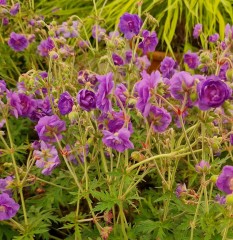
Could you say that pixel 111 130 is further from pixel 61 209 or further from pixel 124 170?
pixel 61 209

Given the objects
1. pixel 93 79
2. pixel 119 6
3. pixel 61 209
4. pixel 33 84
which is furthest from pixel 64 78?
A: pixel 119 6

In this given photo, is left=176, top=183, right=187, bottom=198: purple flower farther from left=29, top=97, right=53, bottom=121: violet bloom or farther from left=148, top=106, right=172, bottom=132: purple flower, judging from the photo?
left=29, top=97, right=53, bottom=121: violet bloom

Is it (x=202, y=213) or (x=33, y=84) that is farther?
(x=33, y=84)

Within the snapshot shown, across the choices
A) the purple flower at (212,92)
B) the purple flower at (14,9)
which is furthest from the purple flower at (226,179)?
the purple flower at (14,9)

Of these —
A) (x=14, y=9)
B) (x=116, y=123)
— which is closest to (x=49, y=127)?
(x=116, y=123)

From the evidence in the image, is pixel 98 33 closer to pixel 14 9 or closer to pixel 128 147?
pixel 14 9

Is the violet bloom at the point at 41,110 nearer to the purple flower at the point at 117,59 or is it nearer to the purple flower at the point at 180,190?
the purple flower at the point at 117,59

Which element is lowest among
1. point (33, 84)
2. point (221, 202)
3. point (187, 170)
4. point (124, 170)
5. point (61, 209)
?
point (61, 209)
